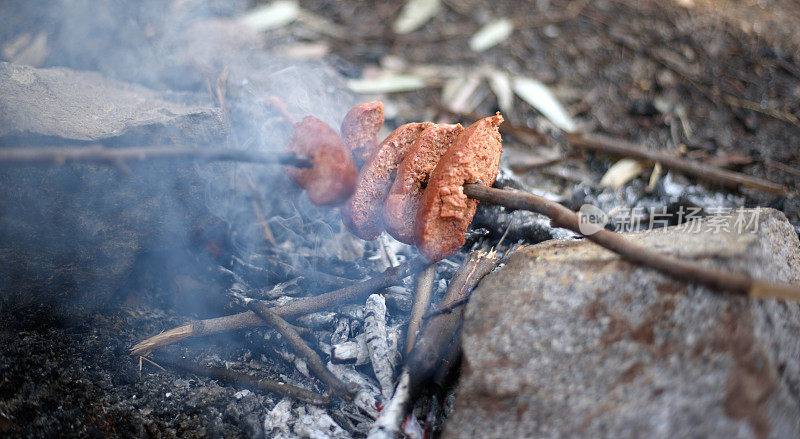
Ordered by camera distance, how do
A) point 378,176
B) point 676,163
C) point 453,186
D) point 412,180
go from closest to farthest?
point 453,186 → point 412,180 → point 378,176 → point 676,163

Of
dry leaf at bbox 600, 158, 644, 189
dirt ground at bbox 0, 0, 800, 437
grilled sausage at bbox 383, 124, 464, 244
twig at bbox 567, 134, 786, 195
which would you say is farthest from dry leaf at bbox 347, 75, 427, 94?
grilled sausage at bbox 383, 124, 464, 244

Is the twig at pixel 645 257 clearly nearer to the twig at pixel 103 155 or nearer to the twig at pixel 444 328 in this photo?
the twig at pixel 444 328

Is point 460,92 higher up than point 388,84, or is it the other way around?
point 388,84

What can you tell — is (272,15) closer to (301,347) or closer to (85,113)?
(85,113)

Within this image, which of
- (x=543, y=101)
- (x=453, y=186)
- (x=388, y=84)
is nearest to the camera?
(x=453, y=186)

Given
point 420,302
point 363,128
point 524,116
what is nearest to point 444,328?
point 420,302

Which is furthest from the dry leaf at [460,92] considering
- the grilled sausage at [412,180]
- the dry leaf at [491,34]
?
the grilled sausage at [412,180]

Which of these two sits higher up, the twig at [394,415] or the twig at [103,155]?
the twig at [103,155]

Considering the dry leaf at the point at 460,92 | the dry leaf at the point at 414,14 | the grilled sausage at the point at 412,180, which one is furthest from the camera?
the dry leaf at the point at 414,14
